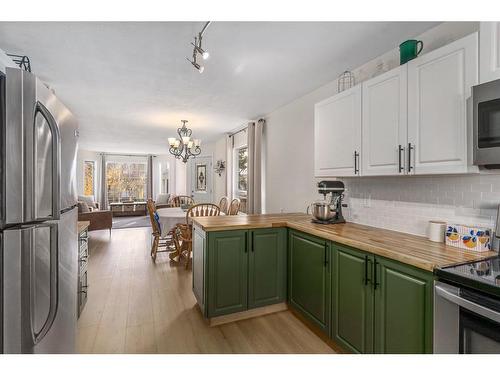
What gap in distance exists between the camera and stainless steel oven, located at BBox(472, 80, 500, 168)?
1253 millimetres

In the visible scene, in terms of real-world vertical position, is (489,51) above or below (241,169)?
above

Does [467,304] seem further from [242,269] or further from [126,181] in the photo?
[126,181]

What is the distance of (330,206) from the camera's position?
97.8 inches

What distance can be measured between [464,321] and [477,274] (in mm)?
222

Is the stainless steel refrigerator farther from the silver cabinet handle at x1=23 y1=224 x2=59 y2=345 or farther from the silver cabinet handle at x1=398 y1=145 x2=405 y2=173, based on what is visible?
the silver cabinet handle at x1=398 y1=145 x2=405 y2=173

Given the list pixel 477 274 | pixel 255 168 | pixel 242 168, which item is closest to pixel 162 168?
pixel 242 168

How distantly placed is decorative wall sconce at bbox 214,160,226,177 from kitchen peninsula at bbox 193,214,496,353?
412cm

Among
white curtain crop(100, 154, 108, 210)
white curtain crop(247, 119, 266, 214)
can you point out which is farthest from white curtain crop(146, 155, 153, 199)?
white curtain crop(247, 119, 266, 214)

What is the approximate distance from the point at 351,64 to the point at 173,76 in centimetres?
183

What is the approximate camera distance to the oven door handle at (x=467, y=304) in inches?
41.2

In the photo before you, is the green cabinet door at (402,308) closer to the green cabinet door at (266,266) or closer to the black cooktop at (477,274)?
the black cooktop at (477,274)

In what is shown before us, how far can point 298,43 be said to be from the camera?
2.13 metres
